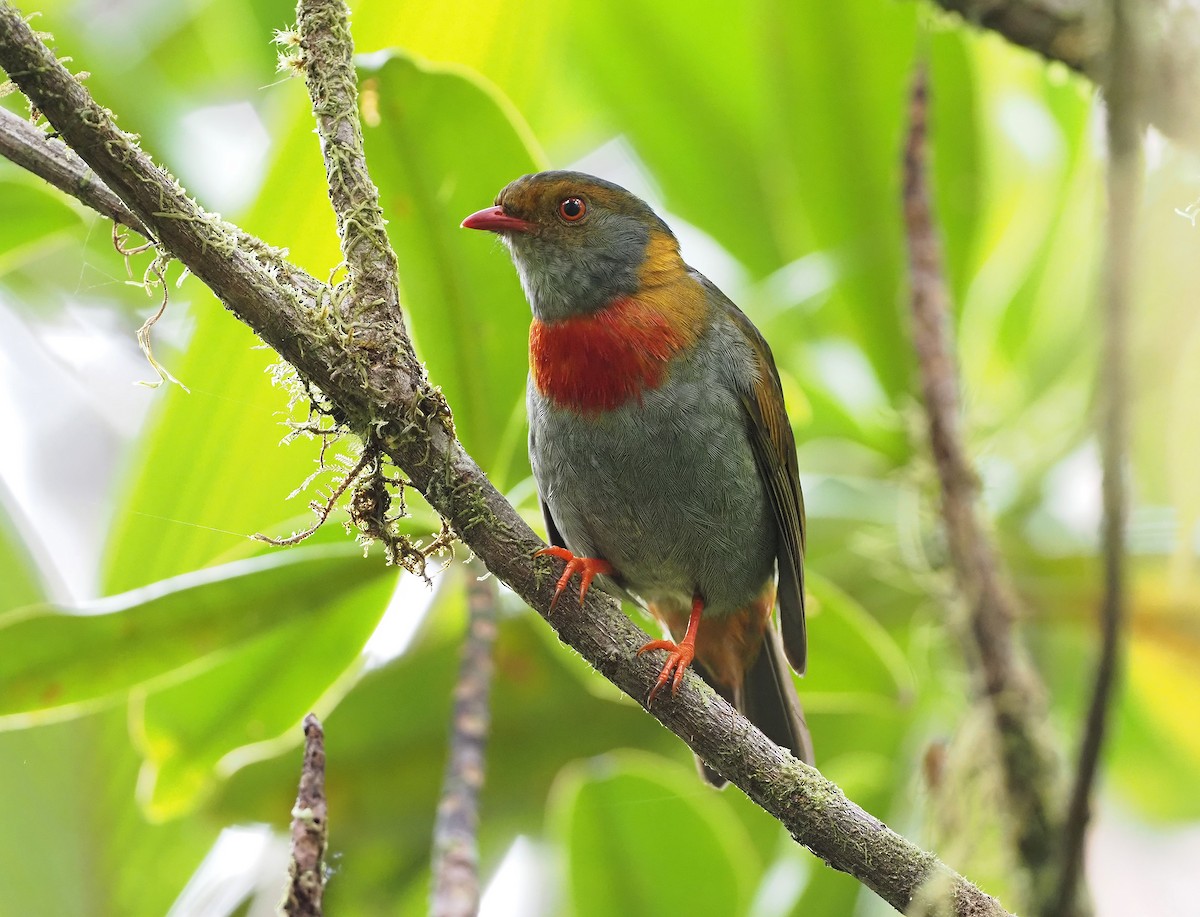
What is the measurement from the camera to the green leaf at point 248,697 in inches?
118

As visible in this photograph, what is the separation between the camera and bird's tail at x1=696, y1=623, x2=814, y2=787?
3371mm

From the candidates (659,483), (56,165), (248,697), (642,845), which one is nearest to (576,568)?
(659,483)

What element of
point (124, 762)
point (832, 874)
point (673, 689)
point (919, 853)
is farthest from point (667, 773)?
point (124, 762)

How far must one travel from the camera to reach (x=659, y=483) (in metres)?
3.08

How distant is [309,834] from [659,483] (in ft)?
5.22

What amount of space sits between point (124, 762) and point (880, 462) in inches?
103

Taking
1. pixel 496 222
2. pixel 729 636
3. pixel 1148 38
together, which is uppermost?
pixel 1148 38

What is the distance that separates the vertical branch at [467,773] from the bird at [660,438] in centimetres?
24

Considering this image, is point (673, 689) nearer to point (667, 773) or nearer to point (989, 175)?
point (667, 773)

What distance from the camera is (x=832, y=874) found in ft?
10.1

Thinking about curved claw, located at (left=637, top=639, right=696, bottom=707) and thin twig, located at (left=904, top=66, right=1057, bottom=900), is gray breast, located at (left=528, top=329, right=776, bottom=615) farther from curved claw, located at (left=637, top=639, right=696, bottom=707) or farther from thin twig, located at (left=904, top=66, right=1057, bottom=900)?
curved claw, located at (left=637, top=639, right=696, bottom=707)

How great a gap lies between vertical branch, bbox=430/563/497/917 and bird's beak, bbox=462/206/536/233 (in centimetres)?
88

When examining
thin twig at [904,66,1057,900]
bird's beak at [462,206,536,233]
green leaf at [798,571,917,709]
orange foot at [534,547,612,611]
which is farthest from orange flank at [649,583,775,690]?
bird's beak at [462,206,536,233]

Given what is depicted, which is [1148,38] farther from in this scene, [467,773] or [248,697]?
[248,697]
